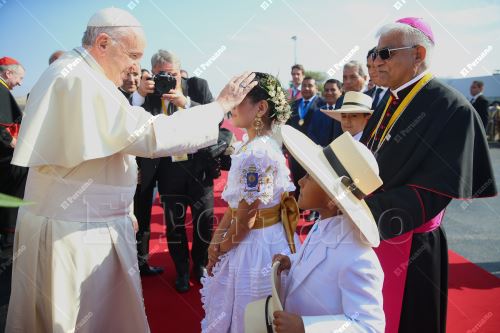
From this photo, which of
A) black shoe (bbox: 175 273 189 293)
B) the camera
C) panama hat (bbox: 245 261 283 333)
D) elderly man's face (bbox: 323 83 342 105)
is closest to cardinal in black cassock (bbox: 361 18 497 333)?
panama hat (bbox: 245 261 283 333)

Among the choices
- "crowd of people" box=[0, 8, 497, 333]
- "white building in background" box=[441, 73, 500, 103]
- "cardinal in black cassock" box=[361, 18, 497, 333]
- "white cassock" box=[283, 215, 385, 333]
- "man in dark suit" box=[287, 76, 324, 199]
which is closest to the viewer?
"white cassock" box=[283, 215, 385, 333]

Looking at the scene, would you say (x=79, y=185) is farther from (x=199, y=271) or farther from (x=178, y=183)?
(x=199, y=271)

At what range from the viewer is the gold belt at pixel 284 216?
108 inches

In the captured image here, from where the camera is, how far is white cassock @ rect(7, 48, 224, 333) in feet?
6.15

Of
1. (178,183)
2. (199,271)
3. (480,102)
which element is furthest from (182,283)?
(480,102)

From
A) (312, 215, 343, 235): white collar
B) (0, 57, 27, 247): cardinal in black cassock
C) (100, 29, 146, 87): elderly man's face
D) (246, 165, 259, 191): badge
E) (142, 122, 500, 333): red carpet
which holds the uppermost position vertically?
(0, 57, 27, 247): cardinal in black cassock

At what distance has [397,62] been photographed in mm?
2299

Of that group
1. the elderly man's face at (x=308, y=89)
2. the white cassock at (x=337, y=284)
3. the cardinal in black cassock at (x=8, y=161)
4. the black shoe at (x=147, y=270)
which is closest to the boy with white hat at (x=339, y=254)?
the white cassock at (x=337, y=284)

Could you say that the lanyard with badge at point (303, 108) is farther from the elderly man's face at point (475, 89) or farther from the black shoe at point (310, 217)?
the elderly man's face at point (475, 89)

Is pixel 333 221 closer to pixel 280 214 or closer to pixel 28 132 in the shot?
pixel 280 214

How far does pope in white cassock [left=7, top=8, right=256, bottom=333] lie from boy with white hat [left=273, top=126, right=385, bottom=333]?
27.5 inches

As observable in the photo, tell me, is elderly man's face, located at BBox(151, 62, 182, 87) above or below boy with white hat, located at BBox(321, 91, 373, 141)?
above

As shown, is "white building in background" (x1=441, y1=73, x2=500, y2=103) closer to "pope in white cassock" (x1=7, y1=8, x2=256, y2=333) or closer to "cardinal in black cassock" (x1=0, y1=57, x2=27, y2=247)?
"cardinal in black cassock" (x1=0, y1=57, x2=27, y2=247)

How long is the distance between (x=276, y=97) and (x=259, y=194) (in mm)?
751
